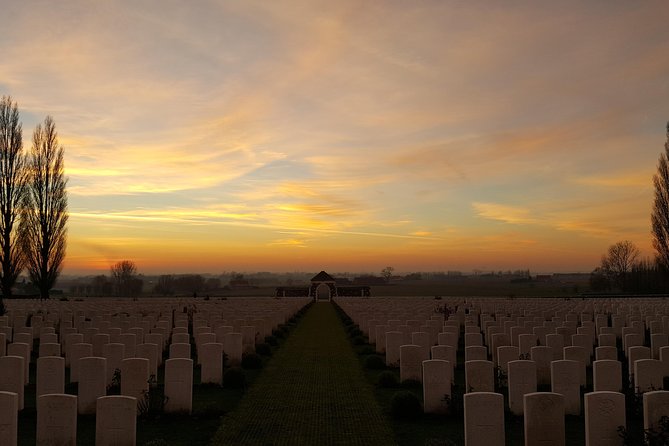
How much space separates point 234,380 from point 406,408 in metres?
4.44

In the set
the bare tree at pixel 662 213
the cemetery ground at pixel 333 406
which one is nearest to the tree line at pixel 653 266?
the bare tree at pixel 662 213

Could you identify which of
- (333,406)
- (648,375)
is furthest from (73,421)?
(648,375)

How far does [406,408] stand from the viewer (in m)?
9.83

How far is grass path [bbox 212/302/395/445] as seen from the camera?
28.4 ft

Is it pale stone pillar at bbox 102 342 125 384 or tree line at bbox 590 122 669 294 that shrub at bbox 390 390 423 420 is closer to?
pale stone pillar at bbox 102 342 125 384

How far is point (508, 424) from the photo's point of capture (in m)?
9.43

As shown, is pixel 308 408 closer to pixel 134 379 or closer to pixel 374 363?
pixel 134 379

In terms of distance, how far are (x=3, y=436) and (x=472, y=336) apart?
11.7m

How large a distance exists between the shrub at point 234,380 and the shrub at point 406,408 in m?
4.06

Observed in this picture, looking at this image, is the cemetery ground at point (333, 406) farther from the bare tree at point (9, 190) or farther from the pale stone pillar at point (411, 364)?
the bare tree at point (9, 190)

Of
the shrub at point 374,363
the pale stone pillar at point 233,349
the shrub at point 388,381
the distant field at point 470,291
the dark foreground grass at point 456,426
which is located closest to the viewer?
the dark foreground grass at point 456,426

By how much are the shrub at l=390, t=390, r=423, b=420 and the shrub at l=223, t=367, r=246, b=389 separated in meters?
4.06

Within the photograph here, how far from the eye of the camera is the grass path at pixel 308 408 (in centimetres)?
865

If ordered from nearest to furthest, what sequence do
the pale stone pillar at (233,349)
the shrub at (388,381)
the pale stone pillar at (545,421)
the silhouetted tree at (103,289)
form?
the pale stone pillar at (545,421) → the shrub at (388,381) → the pale stone pillar at (233,349) → the silhouetted tree at (103,289)
